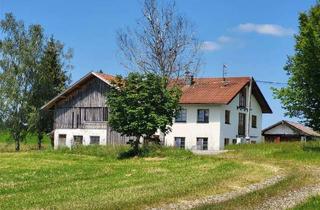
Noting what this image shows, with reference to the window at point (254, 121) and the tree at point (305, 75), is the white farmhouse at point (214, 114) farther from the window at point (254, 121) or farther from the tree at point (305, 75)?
the tree at point (305, 75)

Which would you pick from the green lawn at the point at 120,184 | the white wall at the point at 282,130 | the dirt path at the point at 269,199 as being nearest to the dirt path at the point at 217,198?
the dirt path at the point at 269,199

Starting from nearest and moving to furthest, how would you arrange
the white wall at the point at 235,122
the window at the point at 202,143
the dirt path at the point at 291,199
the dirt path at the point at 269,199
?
1. the dirt path at the point at 269,199
2. the dirt path at the point at 291,199
3. the window at the point at 202,143
4. the white wall at the point at 235,122

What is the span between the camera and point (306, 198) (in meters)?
17.1

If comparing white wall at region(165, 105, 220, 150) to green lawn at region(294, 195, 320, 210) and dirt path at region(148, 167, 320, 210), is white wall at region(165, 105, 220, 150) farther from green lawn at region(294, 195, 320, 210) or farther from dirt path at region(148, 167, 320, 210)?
green lawn at region(294, 195, 320, 210)

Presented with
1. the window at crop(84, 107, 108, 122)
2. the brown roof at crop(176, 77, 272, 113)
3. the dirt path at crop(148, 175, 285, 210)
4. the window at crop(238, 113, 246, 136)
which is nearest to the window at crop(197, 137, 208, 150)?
the brown roof at crop(176, 77, 272, 113)

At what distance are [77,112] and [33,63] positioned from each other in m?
7.54

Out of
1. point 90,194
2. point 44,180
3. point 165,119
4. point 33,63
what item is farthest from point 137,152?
point 33,63

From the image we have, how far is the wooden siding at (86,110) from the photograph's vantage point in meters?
56.4

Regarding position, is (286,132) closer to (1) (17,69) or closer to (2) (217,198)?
(1) (17,69)

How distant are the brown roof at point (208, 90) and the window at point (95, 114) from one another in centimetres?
279

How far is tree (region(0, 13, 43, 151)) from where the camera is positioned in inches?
2350

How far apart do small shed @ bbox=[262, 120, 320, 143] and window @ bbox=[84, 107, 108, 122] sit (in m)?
24.2

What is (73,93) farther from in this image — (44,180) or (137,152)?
(44,180)

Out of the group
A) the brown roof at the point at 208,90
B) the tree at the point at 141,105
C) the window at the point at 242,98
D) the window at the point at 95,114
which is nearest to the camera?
the tree at the point at 141,105
